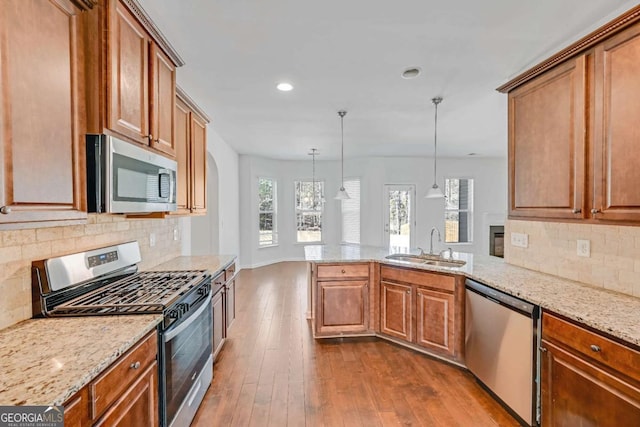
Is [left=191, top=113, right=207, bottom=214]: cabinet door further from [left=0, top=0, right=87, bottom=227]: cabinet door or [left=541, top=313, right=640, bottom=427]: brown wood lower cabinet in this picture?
[left=541, top=313, right=640, bottom=427]: brown wood lower cabinet

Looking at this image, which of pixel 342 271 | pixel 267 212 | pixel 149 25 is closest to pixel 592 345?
pixel 342 271

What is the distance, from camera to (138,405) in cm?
139

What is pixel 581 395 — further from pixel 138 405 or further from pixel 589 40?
pixel 138 405

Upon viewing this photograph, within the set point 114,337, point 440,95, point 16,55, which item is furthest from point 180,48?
point 440,95

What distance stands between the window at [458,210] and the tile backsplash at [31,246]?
22.9 feet

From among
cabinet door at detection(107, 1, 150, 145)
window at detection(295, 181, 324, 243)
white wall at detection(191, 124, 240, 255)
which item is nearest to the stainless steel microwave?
cabinet door at detection(107, 1, 150, 145)

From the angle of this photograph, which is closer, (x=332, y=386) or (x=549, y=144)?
(x=549, y=144)

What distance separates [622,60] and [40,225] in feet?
9.05

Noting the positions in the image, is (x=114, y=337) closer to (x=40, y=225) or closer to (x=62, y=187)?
(x=40, y=225)

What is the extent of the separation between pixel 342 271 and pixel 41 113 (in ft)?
8.62

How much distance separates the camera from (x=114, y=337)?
1314 mm

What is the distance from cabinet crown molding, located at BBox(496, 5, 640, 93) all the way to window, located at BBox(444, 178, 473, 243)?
5.71 metres

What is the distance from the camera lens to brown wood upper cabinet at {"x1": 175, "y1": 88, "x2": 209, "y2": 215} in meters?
2.69

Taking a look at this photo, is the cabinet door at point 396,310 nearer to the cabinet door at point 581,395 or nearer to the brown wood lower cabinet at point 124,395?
the cabinet door at point 581,395
